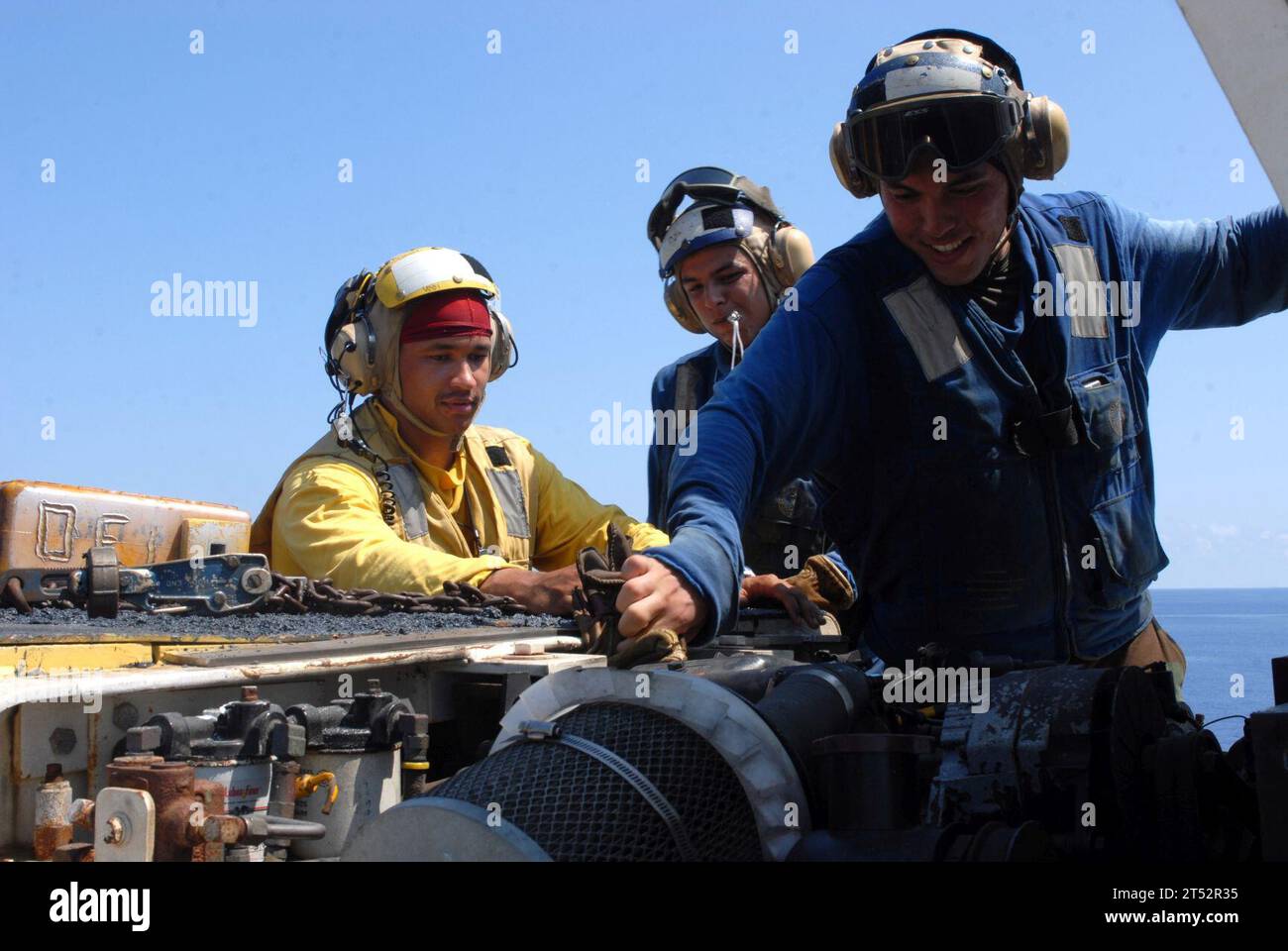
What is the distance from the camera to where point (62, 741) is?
8.75 feet

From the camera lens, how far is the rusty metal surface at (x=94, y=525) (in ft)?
15.9

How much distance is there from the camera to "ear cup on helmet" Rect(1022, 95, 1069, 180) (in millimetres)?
3488

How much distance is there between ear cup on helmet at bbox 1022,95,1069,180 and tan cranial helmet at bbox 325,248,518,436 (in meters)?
3.17

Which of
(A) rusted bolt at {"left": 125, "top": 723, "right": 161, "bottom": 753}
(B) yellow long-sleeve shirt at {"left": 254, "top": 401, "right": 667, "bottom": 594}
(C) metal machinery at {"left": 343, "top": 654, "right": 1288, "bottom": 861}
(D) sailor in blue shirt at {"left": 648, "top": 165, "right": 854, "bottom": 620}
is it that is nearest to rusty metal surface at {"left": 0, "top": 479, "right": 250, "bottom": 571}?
(B) yellow long-sleeve shirt at {"left": 254, "top": 401, "right": 667, "bottom": 594}

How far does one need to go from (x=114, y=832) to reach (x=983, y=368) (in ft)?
7.25

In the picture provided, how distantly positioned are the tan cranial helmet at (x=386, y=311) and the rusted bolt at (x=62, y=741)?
3.58 m

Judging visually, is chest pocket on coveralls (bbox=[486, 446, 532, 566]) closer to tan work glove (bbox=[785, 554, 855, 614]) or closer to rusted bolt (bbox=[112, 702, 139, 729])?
tan work glove (bbox=[785, 554, 855, 614])

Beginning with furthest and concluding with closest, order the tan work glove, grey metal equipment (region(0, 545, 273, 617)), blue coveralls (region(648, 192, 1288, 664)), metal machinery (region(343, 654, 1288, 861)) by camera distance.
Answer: the tan work glove, grey metal equipment (region(0, 545, 273, 617)), blue coveralls (region(648, 192, 1288, 664)), metal machinery (region(343, 654, 1288, 861))

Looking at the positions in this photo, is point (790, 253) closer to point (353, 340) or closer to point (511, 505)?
point (511, 505)

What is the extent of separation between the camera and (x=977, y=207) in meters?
3.44

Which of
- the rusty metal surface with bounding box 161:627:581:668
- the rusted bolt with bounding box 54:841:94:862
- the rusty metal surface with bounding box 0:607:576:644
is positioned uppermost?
the rusty metal surface with bounding box 0:607:576:644

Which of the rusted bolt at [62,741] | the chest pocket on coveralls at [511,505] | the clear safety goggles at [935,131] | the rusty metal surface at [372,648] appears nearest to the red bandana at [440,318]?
the chest pocket on coveralls at [511,505]

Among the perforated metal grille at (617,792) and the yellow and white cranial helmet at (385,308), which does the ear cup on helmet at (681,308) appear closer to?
the yellow and white cranial helmet at (385,308)

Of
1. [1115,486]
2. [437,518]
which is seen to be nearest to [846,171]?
[1115,486]
